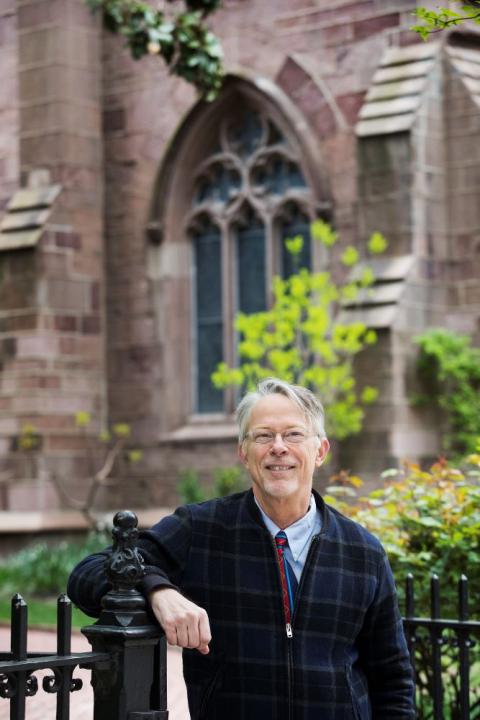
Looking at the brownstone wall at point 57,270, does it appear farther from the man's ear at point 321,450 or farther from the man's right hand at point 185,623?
the man's right hand at point 185,623

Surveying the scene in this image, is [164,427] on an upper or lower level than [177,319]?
lower

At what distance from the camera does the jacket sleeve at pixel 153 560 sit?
12.6 ft

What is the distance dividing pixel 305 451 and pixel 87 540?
14.1m

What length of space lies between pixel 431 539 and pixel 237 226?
11.3m

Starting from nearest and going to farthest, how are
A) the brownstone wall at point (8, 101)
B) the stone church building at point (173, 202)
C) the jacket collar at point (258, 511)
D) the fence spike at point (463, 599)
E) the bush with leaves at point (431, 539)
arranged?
1. the jacket collar at point (258, 511)
2. the fence spike at point (463, 599)
3. the bush with leaves at point (431, 539)
4. the stone church building at point (173, 202)
5. the brownstone wall at point (8, 101)

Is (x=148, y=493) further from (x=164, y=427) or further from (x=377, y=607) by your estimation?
(x=377, y=607)

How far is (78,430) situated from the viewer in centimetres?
1828

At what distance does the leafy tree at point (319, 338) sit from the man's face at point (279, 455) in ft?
36.6

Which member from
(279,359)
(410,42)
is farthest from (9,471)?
(410,42)

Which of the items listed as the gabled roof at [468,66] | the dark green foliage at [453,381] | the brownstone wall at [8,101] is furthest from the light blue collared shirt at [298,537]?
the brownstone wall at [8,101]

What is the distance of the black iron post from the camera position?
12.1ft

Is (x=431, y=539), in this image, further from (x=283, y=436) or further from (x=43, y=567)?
(x=43, y=567)

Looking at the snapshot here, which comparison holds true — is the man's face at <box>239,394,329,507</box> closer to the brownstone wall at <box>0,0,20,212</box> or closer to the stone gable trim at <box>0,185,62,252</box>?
the stone gable trim at <box>0,185,62,252</box>

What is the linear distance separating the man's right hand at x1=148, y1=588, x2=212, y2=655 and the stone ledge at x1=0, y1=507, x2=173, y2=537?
46.0ft
